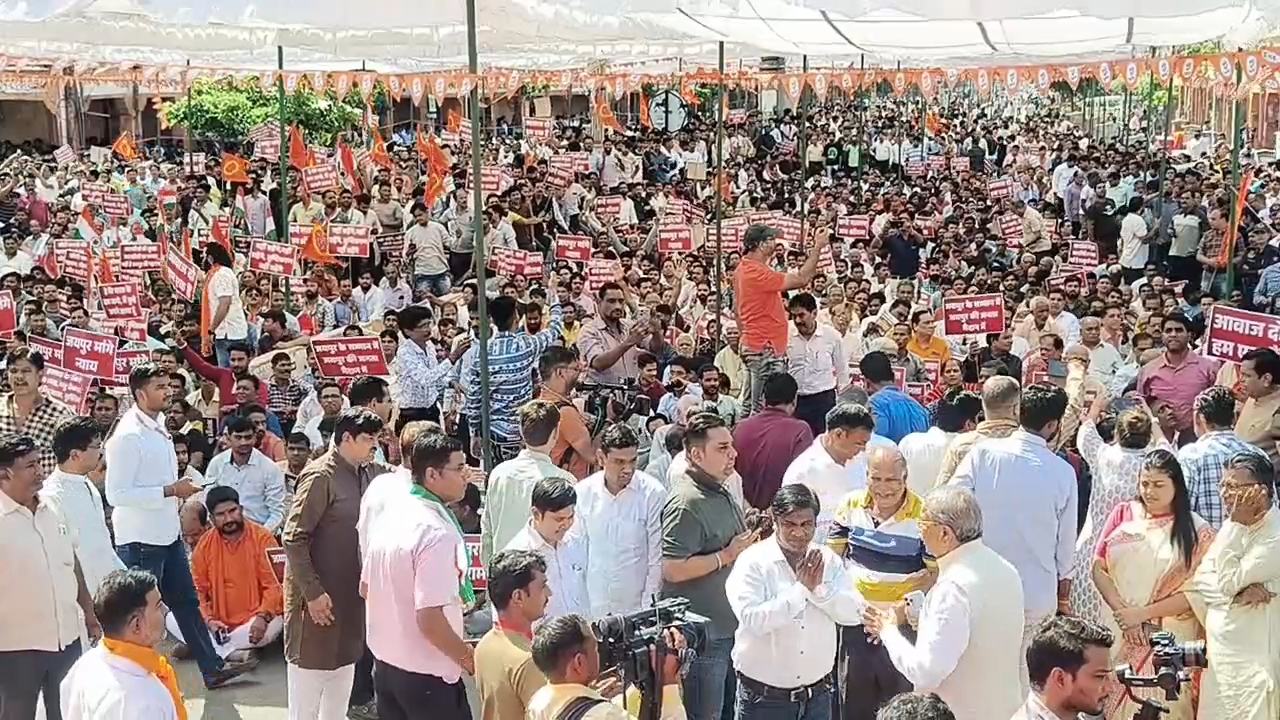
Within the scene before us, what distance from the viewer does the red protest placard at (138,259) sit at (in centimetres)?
1193

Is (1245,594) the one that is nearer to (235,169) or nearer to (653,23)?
(653,23)

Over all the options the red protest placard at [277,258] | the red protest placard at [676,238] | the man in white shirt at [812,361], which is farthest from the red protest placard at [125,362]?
the red protest placard at [676,238]

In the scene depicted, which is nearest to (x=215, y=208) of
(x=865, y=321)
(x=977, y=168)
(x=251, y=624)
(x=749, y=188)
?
(x=749, y=188)

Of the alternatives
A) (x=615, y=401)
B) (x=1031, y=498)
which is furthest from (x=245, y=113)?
(x=1031, y=498)

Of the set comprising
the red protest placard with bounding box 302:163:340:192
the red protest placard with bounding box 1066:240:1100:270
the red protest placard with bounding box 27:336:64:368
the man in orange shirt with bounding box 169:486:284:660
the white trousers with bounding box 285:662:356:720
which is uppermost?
the red protest placard with bounding box 302:163:340:192

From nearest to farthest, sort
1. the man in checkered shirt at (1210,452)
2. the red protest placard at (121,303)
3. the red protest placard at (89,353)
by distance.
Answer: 1. the man in checkered shirt at (1210,452)
2. the red protest placard at (89,353)
3. the red protest placard at (121,303)

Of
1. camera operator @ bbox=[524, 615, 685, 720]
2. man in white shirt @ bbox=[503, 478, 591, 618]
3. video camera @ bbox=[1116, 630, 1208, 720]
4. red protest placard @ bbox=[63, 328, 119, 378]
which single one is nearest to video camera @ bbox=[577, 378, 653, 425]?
red protest placard @ bbox=[63, 328, 119, 378]

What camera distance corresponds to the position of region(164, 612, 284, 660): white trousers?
281 inches

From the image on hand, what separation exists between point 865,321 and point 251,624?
5.70 meters

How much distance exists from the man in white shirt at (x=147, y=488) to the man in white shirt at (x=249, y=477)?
1059 mm

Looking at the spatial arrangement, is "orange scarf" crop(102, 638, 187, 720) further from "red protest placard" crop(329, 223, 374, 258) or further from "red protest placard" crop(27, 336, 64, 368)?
"red protest placard" crop(329, 223, 374, 258)

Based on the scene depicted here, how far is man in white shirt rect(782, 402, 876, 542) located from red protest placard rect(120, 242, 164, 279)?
7.92 metres

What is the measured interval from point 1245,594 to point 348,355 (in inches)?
209

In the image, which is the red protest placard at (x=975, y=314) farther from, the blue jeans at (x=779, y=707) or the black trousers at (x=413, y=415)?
the blue jeans at (x=779, y=707)
